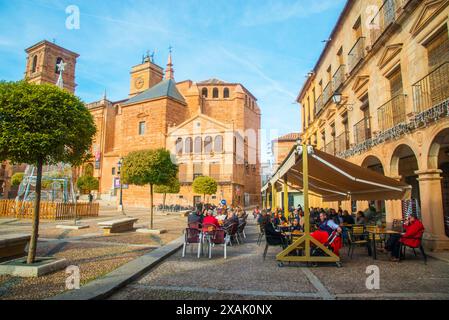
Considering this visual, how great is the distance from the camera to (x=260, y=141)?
51.8 meters

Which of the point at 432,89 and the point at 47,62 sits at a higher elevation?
the point at 47,62

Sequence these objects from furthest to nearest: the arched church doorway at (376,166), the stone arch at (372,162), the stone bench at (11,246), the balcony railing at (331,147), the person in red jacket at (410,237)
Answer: the balcony railing at (331,147)
the arched church doorway at (376,166)
the stone arch at (372,162)
the person in red jacket at (410,237)
the stone bench at (11,246)

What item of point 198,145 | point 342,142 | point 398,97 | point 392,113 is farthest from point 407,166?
point 198,145

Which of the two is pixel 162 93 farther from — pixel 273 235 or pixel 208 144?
pixel 273 235

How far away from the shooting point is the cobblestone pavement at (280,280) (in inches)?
163

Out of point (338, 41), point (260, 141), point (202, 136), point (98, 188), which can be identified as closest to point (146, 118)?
point (202, 136)

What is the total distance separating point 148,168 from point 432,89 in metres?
9.80

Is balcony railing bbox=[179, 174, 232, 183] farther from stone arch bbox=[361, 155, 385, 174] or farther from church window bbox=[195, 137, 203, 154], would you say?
stone arch bbox=[361, 155, 385, 174]

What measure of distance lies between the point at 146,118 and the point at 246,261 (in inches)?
1552

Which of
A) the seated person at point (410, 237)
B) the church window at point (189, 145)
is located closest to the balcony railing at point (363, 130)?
the seated person at point (410, 237)

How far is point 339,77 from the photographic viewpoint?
14.5 metres

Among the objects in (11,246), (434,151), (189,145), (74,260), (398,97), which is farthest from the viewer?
(189,145)

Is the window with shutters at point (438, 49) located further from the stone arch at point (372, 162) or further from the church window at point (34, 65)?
the church window at point (34, 65)

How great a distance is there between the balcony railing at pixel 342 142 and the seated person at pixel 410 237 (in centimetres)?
771
